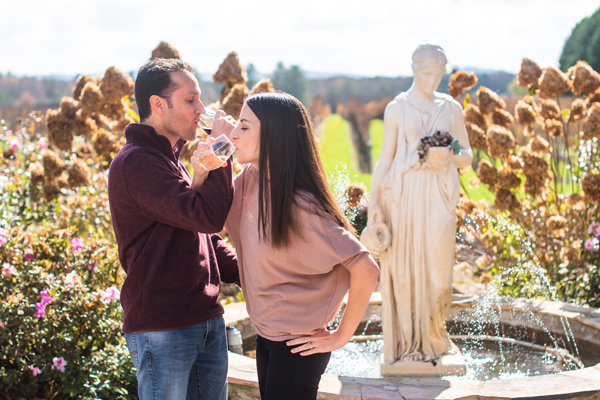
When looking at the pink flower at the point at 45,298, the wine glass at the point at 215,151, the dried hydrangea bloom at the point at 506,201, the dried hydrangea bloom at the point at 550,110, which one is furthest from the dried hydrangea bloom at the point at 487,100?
the wine glass at the point at 215,151

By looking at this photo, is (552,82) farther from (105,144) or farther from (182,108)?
(182,108)

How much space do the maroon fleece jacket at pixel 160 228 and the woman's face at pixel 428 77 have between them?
2.17 m

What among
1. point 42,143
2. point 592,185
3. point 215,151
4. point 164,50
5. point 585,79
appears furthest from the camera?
point 42,143

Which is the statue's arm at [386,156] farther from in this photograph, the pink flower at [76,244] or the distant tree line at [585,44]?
the distant tree line at [585,44]

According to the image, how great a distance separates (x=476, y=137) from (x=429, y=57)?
2.46 metres

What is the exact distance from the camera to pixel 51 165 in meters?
5.56

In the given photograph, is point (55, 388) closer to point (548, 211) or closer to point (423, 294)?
point (423, 294)

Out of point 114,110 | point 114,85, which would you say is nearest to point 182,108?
point 114,85

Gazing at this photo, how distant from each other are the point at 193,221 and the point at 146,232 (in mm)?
230

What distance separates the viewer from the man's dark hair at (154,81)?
2.11 m

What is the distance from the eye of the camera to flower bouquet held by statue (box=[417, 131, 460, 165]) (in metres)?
3.74

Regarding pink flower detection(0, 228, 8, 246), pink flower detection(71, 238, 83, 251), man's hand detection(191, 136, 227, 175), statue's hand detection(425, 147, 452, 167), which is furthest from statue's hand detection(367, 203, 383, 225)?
pink flower detection(0, 228, 8, 246)

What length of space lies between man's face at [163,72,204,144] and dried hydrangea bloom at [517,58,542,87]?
4715 mm

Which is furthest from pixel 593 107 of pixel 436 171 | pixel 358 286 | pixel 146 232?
pixel 146 232
